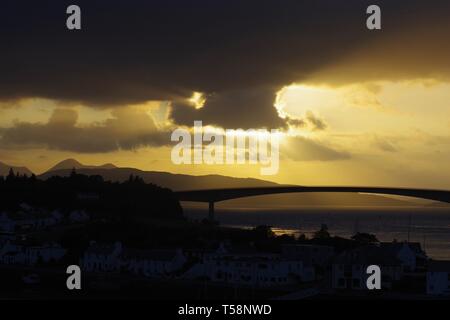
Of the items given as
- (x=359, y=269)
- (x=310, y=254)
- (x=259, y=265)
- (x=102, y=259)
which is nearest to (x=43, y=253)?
(x=102, y=259)

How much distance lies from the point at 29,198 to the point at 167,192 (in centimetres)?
2319

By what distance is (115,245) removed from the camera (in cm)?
6141

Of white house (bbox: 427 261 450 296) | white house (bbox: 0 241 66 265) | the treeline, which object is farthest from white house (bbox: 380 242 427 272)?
the treeline

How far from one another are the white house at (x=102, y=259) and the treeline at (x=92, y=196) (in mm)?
A: 23287

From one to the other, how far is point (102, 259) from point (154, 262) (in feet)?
14.5

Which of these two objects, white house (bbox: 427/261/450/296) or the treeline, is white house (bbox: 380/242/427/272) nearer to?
white house (bbox: 427/261/450/296)

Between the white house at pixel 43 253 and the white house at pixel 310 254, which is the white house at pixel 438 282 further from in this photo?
the white house at pixel 43 253

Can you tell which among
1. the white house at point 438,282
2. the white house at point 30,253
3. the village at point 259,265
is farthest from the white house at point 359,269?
the white house at point 30,253

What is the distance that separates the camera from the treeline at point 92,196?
3748 inches

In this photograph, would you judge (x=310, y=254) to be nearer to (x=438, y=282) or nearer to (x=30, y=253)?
(x=438, y=282)

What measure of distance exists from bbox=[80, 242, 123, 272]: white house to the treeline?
76.4ft

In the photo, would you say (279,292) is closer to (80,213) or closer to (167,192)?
(80,213)

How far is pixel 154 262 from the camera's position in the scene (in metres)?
57.7
